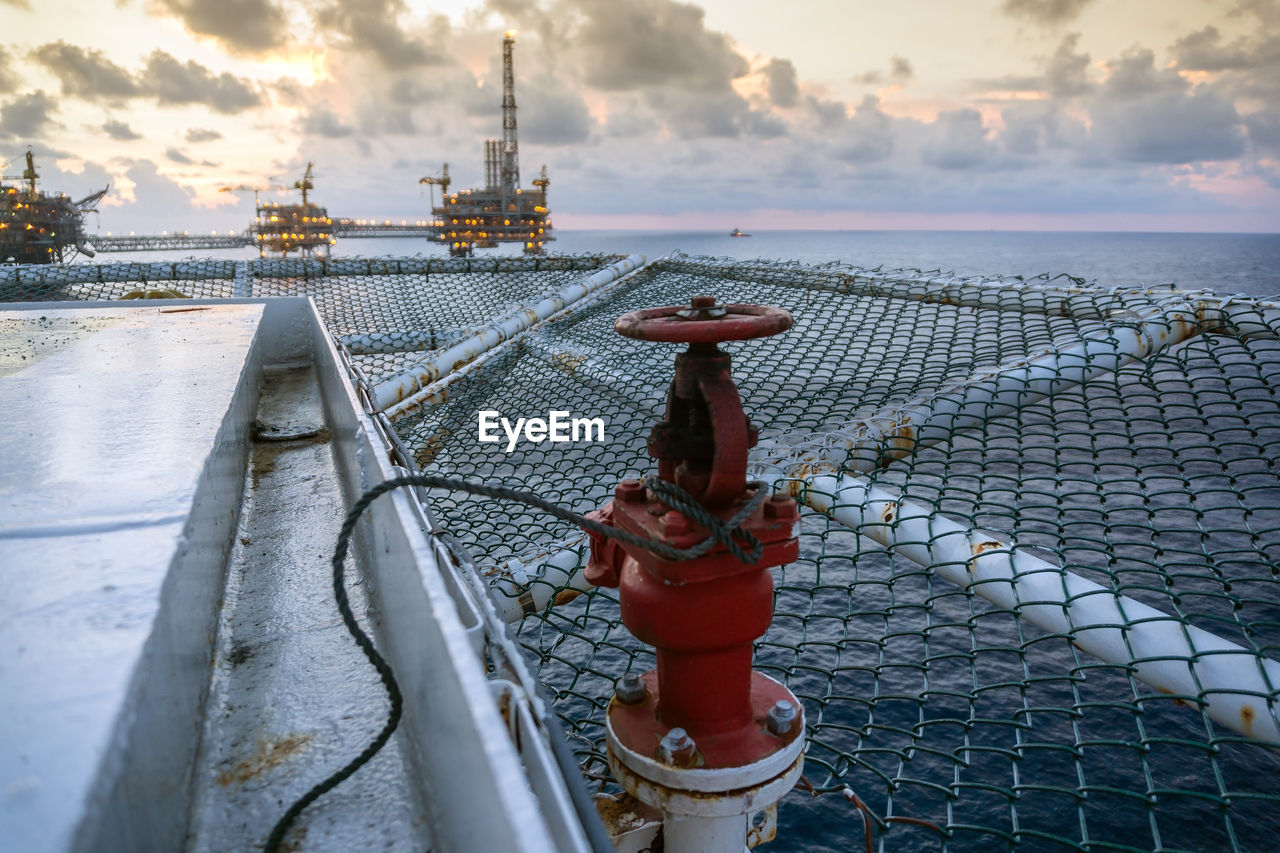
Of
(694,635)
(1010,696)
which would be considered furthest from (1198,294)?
(1010,696)

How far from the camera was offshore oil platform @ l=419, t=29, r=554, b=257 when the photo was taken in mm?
95938

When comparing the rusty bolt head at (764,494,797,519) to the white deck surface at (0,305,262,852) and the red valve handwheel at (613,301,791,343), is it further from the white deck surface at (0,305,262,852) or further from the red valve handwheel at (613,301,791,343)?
the white deck surface at (0,305,262,852)

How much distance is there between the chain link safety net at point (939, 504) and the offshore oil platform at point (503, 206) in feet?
277

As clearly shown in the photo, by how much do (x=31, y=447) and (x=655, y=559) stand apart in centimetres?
224

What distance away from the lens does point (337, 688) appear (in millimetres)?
2219

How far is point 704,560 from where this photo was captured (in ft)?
6.07

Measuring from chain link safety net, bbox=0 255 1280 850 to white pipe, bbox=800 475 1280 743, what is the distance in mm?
10

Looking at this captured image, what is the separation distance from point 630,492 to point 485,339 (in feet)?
21.3

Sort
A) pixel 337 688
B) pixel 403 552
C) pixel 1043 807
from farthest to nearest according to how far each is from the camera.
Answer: pixel 1043 807 → pixel 337 688 → pixel 403 552

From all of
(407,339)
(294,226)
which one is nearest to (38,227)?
(294,226)

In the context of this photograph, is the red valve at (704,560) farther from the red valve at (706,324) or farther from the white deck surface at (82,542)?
the white deck surface at (82,542)

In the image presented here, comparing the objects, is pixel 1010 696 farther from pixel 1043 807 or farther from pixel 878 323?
pixel 878 323

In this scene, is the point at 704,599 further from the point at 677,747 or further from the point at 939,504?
the point at 939,504

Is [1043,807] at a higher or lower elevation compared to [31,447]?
lower
